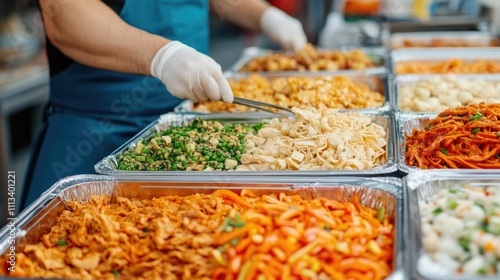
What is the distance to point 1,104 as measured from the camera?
14.7ft

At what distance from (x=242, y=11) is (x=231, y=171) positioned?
7.68ft

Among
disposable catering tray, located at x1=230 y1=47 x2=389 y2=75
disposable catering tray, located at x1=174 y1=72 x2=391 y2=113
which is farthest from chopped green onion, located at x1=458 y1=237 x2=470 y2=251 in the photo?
disposable catering tray, located at x1=230 y1=47 x2=389 y2=75

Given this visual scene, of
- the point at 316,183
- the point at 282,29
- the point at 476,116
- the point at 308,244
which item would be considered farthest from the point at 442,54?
the point at 308,244

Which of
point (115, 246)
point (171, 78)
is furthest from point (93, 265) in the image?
point (171, 78)

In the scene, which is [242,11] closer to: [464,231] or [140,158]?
[140,158]

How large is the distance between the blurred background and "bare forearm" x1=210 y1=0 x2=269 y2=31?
0.29ft

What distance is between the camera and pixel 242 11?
4352mm

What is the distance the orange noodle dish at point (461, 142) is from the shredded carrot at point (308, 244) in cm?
50

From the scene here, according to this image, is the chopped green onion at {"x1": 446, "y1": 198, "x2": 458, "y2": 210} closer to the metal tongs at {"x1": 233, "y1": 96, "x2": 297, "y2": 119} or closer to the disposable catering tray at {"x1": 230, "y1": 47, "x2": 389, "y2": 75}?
the metal tongs at {"x1": 233, "y1": 96, "x2": 297, "y2": 119}

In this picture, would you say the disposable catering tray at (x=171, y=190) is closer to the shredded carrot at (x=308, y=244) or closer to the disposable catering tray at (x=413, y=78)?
the shredded carrot at (x=308, y=244)

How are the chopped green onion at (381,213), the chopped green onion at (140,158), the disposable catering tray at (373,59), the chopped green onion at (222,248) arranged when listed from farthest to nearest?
the disposable catering tray at (373,59) → the chopped green onion at (140,158) → the chopped green onion at (381,213) → the chopped green onion at (222,248)

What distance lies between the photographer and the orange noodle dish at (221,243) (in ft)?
5.44

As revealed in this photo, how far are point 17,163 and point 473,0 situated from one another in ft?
16.8

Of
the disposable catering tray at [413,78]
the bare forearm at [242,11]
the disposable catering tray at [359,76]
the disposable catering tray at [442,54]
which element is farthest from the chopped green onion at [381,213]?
the bare forearm at [242,11]
